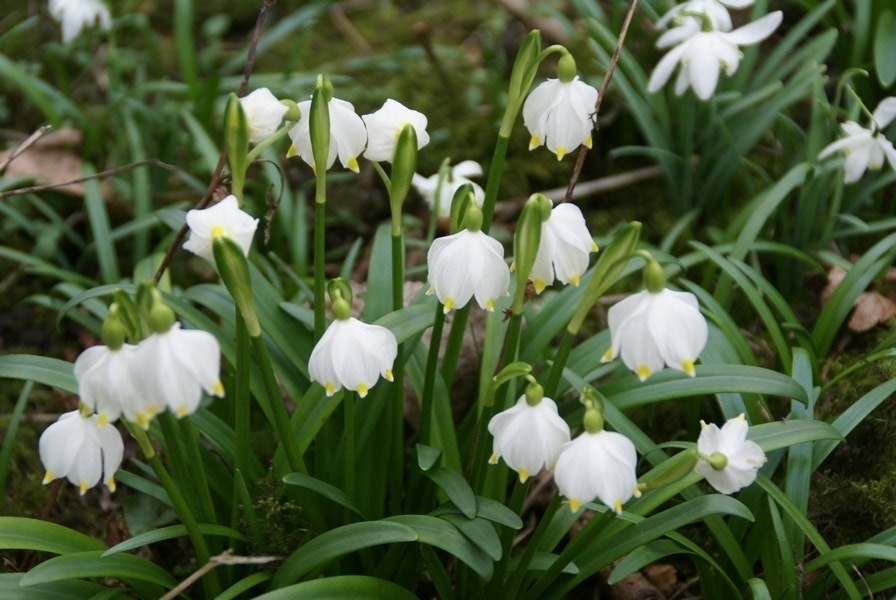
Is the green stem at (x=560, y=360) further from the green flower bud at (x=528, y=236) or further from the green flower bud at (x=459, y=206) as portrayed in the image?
the green flower bud at (x=459, y=206)

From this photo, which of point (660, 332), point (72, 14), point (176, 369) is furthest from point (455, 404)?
point (72, 14)

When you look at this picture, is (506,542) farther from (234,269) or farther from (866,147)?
(866,147)

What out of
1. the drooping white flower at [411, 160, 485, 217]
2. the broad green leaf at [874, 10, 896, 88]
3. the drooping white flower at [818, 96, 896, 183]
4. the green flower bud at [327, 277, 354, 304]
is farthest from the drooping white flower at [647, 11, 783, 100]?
the green flower bud at [327, 277, 354, 304]

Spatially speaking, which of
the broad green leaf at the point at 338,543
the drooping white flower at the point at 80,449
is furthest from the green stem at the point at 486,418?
the drooping white flower at the point at 80,449

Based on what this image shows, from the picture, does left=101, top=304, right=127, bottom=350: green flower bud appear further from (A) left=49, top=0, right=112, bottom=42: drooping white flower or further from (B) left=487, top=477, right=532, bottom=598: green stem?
(A) left=49, top=0, right=112, bottom=42: drooping white flower

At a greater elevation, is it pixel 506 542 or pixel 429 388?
pixel 429 388

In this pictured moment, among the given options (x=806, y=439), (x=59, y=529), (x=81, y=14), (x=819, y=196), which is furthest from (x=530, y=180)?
(x=59, y=529)
